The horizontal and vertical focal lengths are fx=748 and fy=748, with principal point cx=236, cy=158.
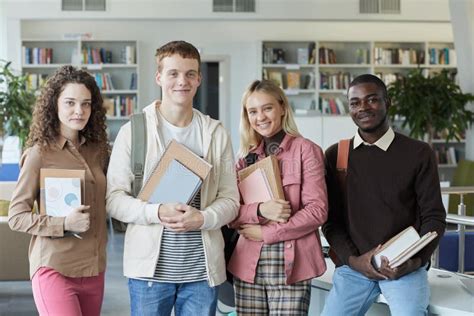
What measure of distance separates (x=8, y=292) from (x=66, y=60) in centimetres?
593

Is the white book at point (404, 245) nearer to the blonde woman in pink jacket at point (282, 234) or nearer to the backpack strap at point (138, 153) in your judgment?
the blonde woman in pink jacket at point (282, 234)

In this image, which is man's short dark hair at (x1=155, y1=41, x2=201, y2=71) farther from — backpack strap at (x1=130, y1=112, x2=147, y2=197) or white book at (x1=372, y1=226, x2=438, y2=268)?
white book at (x1=372, y1=226, x2=438, y2=268)

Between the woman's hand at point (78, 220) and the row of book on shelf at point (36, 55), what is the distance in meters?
9.46

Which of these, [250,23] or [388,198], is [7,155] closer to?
[250,23]

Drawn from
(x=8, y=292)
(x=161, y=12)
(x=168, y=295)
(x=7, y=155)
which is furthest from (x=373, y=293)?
(x=161, y=12)

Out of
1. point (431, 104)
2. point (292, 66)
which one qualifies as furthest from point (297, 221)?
point (292, 66)

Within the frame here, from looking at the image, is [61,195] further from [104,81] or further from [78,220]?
[104,81]

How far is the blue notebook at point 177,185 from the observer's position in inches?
98.1

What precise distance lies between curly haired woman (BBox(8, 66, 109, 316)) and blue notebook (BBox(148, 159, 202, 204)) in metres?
0.28

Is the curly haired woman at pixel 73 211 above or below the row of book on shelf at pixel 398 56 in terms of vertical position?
below

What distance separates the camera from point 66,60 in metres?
11.8

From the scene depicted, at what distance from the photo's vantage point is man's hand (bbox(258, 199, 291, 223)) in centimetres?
271

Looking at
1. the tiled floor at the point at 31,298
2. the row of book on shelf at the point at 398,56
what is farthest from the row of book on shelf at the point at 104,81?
the tiled floor at the point at 31,298

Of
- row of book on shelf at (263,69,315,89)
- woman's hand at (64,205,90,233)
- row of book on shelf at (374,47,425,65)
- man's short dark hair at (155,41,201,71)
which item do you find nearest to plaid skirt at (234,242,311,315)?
woman's hand at (64,205,90,233)
